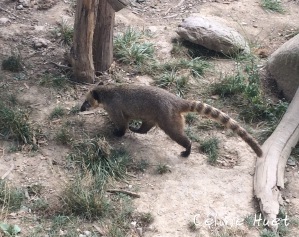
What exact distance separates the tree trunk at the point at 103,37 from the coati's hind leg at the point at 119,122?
1272mm

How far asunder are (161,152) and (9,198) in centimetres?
192

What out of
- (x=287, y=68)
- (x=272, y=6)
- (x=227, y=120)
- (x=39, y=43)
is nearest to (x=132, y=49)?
(x=39, y=43)

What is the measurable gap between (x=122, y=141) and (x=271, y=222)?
211cm

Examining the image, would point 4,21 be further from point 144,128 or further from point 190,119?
point 190,119

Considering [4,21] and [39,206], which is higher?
[4,21]

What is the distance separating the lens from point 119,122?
705 cm

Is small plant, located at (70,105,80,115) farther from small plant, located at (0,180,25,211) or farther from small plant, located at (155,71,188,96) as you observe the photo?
small plant, located at (0,180,25,211)

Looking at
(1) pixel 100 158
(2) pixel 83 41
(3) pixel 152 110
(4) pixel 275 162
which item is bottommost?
(1) pixel 100 158

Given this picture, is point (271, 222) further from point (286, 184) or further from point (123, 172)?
point (123, 172)

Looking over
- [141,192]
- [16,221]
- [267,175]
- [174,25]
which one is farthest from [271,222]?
[174,25]

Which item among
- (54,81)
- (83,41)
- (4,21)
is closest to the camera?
A: (83,41)

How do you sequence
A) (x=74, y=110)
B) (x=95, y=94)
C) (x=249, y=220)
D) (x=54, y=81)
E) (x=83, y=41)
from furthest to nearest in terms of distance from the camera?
(x=54, y=81) < (x=83, y=41) < (x=74, y=110) < (x=95, y=94) < (x=249, y=220)

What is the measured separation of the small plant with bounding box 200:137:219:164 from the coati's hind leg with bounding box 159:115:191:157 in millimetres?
299

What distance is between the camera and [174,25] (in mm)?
9320
